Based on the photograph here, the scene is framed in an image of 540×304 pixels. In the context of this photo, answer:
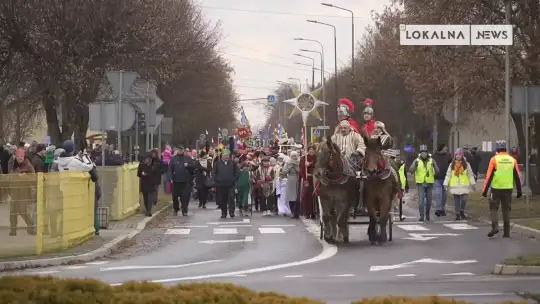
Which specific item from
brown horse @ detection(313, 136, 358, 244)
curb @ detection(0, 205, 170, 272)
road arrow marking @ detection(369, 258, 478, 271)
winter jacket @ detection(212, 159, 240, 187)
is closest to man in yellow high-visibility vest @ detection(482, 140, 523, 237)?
brown horse @ detection(313, 136, 358, 244)

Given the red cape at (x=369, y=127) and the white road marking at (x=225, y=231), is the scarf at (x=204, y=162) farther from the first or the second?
the red cape at (x=369, y=127)

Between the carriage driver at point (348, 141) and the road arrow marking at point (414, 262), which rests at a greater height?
the carriage driver at point (348, 141)

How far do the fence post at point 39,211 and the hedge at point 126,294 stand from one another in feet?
32.3

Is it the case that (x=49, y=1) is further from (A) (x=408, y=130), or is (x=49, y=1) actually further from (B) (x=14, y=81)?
(A) (x=408, y=130)

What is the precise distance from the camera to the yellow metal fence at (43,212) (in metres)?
18.9

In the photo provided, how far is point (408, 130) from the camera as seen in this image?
73.6 m

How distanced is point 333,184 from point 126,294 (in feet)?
41.5

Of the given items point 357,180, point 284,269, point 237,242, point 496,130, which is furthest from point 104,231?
point 496,130

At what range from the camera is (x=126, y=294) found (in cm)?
880

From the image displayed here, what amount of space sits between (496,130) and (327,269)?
76145mm

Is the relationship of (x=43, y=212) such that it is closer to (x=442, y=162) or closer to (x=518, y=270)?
(x=518, y=270)

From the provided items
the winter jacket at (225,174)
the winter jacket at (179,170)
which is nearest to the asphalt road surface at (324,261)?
the winter jacket at (225,174)

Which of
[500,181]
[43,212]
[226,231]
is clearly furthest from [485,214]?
[43,212]

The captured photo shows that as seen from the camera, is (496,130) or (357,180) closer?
(357,180)
